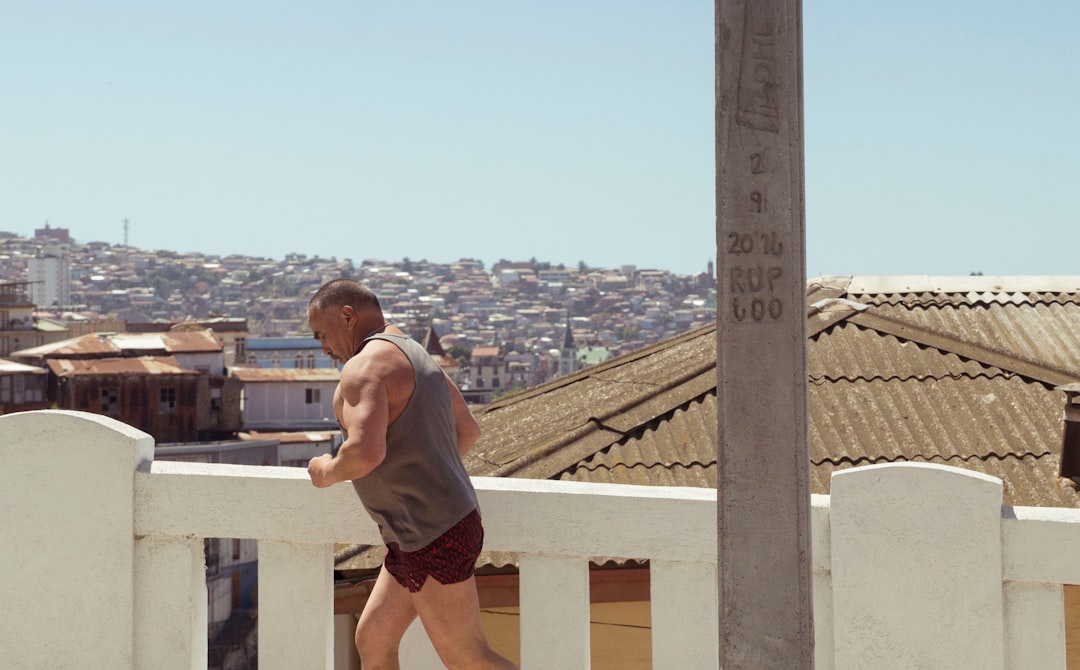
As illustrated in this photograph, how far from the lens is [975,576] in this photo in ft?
12.6

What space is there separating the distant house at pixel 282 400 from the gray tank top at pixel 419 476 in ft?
225

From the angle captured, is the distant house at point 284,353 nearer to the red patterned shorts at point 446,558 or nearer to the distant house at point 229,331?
the distant house at point 229,331

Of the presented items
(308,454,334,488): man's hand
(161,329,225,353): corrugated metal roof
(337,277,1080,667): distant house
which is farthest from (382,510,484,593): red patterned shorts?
(161,329,225,353): corrugated metal roof

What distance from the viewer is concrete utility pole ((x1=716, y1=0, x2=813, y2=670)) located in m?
2.59

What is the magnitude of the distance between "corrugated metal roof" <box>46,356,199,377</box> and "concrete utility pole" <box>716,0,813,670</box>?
6424 centimetres

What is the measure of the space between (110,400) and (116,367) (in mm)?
1851

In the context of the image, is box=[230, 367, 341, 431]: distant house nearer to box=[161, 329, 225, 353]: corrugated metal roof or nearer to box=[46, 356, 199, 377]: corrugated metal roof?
box=[161, 329, 225, 353]: corrugated metal roof

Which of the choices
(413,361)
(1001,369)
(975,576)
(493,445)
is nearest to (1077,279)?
(1001,369)

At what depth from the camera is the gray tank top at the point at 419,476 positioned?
383 cm

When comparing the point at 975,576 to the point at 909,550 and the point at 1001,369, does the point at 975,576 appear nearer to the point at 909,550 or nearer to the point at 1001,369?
the point at 909,550

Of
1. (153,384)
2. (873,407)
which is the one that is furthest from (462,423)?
(153,384)

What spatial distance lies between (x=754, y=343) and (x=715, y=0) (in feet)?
2.31

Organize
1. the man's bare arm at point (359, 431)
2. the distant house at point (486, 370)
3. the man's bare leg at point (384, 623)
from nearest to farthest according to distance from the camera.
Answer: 1. the man's bare arm at point (359, 431)
2. the man's bare leg at point (384, 623)
3. the distant house at point (486, 370)

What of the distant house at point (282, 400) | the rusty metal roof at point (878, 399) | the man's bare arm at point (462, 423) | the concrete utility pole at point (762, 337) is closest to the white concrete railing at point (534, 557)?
the man's bare arm at point (462, 423)
